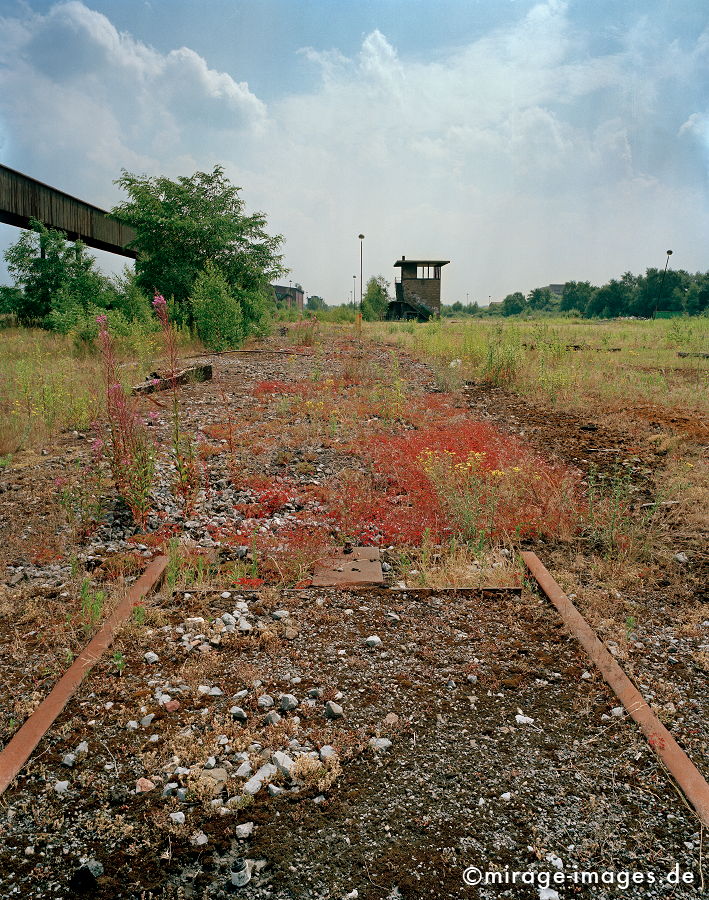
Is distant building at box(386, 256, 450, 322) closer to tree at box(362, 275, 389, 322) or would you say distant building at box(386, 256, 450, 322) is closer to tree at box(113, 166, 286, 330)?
tree at box(362, 275, 389, 322)

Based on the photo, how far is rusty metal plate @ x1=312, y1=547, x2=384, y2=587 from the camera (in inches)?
145

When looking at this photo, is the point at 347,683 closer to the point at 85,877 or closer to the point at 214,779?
the point at 214,779

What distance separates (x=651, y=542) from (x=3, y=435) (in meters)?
6.49

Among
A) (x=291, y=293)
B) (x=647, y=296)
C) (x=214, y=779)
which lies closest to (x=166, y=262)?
(x=214, y=779)

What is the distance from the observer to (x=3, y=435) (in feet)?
20.5

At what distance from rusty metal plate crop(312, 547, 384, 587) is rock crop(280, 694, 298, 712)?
1.14 m

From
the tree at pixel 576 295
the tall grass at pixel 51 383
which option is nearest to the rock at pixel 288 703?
the tall grass at pixel 51 383

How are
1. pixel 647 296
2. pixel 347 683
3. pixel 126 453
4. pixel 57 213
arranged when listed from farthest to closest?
pixel 647 296, pixel 57 213, pixel 126 453, pixel 347 683

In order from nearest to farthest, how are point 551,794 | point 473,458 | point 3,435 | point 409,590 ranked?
1. point 551,794
2. point 409,590
3. point 473,458
4. point 3,435

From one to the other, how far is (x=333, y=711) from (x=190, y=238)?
17.0m

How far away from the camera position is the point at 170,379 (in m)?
8.20

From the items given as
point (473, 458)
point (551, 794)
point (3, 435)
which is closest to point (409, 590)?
point (551, 794)

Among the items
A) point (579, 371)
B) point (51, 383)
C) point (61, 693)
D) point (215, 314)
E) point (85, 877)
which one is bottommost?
point (85, 877)

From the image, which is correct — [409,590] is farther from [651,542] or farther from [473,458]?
[473,458]
